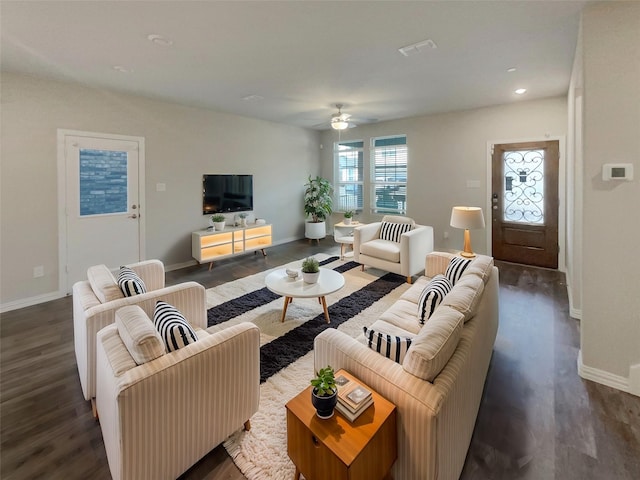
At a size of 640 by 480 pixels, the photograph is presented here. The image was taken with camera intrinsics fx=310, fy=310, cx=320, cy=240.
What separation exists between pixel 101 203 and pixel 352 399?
14.8 ft

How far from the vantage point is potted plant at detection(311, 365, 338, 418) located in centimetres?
125

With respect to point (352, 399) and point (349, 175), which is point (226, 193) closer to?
point (349, 175)

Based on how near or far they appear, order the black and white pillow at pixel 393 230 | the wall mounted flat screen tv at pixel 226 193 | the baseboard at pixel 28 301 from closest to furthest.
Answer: the baseboard at pixel 28 301
the black and white pillow at pixel 393 230
the wall mounted flat screen tv at pixel 226 193

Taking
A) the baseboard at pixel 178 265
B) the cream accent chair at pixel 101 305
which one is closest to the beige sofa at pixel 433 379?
the cream accent chair at pixel 101 305

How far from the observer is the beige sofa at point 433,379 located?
4.03 feet

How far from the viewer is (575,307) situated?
3.24 m

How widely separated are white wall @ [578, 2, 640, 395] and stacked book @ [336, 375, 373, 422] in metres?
1.98

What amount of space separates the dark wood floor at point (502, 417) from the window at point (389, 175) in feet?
12.6

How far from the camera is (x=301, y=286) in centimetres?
314

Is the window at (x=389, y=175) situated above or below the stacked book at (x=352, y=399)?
above

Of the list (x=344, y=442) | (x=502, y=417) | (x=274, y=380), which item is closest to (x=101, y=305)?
(x=274, y=380)

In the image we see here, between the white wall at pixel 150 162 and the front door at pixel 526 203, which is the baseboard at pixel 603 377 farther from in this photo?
the white wall at pixel 150 162

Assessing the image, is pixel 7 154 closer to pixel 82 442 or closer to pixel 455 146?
pixel 82 442

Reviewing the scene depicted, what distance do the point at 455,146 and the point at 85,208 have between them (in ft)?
19.4
